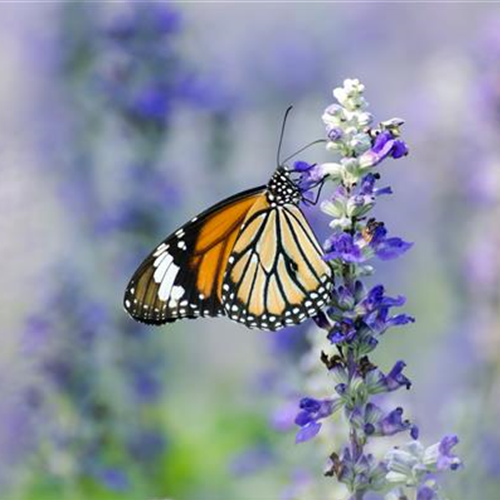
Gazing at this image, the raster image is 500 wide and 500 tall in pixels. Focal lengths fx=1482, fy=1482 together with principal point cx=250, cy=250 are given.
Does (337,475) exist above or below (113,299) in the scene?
below

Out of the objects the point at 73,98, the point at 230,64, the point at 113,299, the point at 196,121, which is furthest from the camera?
the point at 230,64

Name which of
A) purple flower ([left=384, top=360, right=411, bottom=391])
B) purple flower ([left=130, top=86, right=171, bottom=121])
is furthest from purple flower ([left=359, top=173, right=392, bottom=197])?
purple flower ([left=130, top=86, right=171, bottom=121])

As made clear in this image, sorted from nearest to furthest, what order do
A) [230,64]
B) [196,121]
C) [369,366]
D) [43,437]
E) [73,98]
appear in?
[369,366] < [43,437] < [73,98] < [196,121] < [230,64]

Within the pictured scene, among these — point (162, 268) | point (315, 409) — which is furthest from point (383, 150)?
point (162, 268)

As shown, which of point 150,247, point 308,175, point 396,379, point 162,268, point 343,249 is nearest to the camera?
point 343,249

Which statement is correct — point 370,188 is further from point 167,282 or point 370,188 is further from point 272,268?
point 167,282

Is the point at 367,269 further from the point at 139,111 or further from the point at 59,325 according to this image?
the point at 139,111

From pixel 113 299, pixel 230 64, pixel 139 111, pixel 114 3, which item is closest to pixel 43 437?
pixel 113 299
